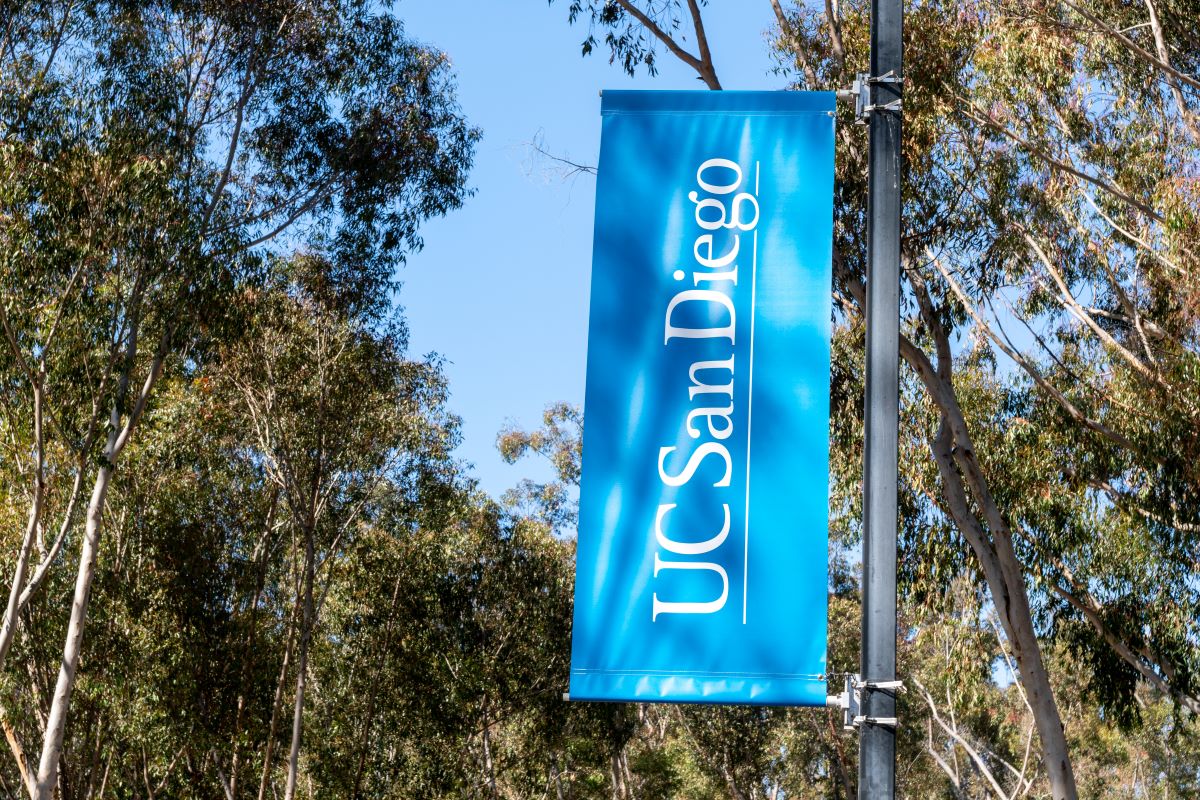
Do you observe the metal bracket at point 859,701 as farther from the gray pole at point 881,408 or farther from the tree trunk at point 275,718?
the tree trunk at point 275,718

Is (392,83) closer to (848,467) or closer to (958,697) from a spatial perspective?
(848,467)

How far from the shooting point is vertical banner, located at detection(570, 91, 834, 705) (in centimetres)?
306

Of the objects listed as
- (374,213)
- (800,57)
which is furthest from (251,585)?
(800,57)

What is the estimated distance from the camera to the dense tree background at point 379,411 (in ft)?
38.9

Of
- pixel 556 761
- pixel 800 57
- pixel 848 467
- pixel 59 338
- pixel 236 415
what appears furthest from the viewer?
pixel 556 761

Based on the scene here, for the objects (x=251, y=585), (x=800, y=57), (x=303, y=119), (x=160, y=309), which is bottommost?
(x=251, y=585)

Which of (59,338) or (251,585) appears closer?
(59,338)

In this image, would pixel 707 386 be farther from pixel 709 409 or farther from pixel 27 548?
pixel 27 548

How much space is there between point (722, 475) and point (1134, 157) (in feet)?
37.8

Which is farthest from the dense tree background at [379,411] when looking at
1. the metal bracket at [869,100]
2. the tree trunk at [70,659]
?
the metal bracket at [869,100]

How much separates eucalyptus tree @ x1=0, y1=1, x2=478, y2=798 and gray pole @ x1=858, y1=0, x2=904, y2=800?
403 inches

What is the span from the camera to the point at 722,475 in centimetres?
313

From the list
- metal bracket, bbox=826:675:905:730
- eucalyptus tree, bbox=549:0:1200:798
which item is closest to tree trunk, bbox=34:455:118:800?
eucalyptus tree, bbox=549:0:1200:798

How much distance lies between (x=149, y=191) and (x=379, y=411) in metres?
5.05
